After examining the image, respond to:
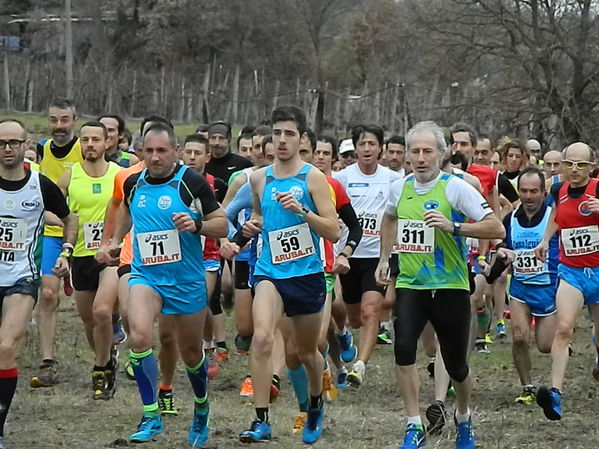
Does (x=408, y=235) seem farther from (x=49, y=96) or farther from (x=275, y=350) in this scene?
(x=49, y=96)

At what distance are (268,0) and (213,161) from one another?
1258 inches

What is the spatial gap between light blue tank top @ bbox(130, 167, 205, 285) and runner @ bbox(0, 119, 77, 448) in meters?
0.78

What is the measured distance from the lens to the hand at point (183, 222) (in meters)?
7.63

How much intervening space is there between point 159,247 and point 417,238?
171cm

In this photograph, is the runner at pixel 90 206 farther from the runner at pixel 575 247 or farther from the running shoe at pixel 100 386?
the runner at pixel 575 247

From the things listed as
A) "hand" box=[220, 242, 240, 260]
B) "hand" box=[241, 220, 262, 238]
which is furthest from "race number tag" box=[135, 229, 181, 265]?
"hand" box=[241, 220, 262, 238]

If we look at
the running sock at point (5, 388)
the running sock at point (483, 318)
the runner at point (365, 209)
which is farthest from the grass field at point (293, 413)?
the runner at point (365, 209)

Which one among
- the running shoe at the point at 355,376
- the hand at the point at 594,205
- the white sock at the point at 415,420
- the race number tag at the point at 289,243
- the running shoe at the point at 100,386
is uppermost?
the hand at the point at 594,205

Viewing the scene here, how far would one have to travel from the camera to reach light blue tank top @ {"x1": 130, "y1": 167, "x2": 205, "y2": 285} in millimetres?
7824

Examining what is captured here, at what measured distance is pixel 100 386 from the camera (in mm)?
10094

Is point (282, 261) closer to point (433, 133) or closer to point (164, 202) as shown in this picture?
point (164, 202)

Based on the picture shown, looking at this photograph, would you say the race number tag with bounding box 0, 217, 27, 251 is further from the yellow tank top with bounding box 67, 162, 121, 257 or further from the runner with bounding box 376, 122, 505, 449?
the runner with bounding box 376, 122, 505, 449

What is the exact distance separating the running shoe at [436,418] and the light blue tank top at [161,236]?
202 cm

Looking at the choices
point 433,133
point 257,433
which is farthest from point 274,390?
point 433,133
